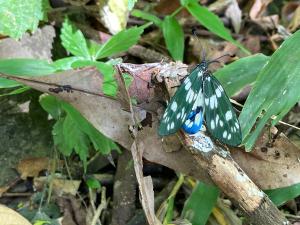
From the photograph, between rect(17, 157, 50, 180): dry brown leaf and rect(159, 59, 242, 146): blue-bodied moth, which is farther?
rect(17, 157, 50, 180): dry brown leaf

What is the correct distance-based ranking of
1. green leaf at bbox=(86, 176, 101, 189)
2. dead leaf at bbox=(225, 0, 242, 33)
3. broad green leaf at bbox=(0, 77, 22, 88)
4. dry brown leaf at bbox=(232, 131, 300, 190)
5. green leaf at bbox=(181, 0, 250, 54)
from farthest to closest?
1. dead leaf at bbox=(225, 0, 242, 33)
2. green leaf at bbox=(181, 0, 250, 54)
3. green leaf at bbox=(86, 176, 101, 189)
4. broad green leaf at bbox=(0, 77, 22, 88)
5. dry brown leaf at bbox=(232, 131, 300, 190)

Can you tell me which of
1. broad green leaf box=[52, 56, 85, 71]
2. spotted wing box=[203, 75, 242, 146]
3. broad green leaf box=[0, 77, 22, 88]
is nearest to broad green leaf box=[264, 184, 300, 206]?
spotted wing box=[203, 75, 242, 146]

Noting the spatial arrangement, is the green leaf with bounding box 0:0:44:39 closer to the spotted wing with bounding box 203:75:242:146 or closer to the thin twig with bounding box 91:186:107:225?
the spotted wing with bounding box 203:75:242:146

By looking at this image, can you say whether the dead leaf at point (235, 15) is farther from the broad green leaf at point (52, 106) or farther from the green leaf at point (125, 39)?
the broad green leaf at point (52, 106)

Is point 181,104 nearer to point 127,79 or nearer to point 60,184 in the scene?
point 127,79

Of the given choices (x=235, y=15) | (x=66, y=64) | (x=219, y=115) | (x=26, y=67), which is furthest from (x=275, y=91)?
(x=235, y=15)

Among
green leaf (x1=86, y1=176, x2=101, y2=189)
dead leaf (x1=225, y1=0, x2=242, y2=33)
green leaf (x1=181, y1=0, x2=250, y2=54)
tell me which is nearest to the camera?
green leaf (x1=86, y1=176, x2=101, y2=189)

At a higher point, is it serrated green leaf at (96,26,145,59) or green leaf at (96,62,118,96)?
serrated green leaf at (96,26,145,59)

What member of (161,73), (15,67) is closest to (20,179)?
(15,67)

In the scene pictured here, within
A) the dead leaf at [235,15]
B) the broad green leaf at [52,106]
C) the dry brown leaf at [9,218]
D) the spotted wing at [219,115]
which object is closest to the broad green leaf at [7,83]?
the broad green leaf at [52,106]
